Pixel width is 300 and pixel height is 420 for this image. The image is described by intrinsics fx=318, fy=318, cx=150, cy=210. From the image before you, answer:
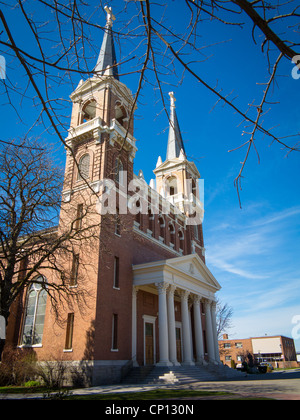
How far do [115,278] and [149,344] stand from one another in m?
7.23

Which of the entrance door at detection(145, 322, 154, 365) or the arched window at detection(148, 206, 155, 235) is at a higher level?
the arched window at detection(148, 206, 155, 235)

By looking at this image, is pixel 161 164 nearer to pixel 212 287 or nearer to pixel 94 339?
pixel 212 287

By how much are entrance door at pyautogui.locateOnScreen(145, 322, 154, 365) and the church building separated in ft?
0.24

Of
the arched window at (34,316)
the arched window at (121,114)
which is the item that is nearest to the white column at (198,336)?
the arched window at (34,316)

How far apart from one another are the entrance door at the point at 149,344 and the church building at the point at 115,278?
73mm

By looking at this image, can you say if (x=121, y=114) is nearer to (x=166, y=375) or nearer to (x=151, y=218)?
(x=151, y=218)

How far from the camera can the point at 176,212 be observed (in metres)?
36.7

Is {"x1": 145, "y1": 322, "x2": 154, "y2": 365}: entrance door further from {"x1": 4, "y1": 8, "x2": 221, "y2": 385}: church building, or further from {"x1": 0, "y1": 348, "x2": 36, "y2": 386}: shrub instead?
{"x1": 0, "y1": 348, "x2": 36, "y2": 386}: shrub

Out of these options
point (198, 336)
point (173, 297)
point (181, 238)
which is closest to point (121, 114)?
point (181, 238)

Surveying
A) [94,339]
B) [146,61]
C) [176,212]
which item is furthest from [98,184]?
[146,61]

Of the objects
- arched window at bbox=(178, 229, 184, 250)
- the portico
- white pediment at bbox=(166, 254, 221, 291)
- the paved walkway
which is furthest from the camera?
arched window at bbox=(178, 229, 184, 250)

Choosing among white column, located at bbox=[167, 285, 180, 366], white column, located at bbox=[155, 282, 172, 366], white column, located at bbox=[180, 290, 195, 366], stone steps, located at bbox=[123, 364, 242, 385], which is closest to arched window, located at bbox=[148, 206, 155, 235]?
white column, located at bbox=[180, 290, 195, 366]

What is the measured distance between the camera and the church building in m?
20.2

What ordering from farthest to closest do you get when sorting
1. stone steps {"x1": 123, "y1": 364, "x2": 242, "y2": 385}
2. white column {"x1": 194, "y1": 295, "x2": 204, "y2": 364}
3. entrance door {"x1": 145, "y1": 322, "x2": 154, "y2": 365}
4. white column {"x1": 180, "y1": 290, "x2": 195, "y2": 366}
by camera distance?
white column {"x1": 194, "y1": 295, "x2": 204, "y2": 364}, entrance door {"x1": 145, "y1": 322, "x2": 154, "y2": 365}, white column {"x1": 180, "y1": 290, "x2": 195, "y2": 366}, stone steps {"x1": 123, "y1": 364, "x2": 242, "y2": 385}
